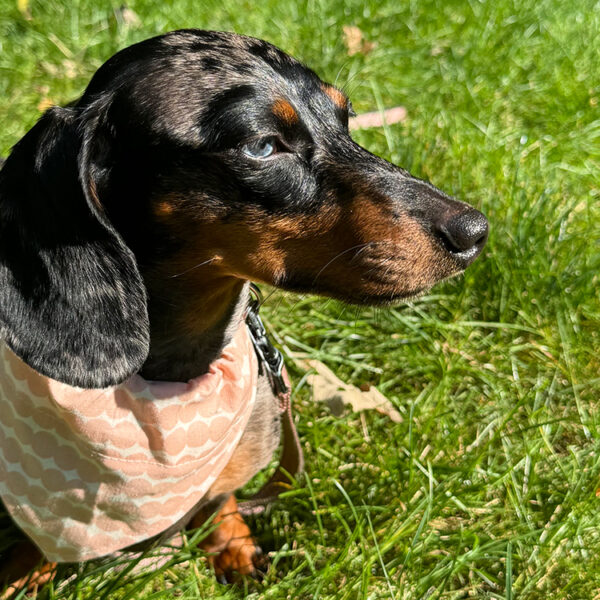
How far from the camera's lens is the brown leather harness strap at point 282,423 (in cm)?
239

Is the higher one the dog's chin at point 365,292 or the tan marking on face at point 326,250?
the tan marking on face at point 326,250

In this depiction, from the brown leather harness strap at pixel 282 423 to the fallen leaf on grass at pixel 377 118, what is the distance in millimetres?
1652

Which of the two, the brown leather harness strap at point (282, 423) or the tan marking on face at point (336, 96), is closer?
the tan marking on face at point (336, 96)

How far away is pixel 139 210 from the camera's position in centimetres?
183

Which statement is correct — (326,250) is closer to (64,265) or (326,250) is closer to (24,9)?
(64,265)

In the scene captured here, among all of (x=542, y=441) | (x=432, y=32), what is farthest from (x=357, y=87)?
(x=542, y=441)

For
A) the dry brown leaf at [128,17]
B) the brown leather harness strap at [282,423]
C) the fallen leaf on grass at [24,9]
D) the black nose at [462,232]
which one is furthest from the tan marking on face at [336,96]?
the fallen leaf on grass at [24,9]

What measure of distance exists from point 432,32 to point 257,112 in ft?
9.52

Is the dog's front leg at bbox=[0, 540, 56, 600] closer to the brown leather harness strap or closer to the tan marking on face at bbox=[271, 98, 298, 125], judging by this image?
the brown leather harness strap

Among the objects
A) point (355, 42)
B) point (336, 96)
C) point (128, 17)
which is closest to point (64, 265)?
point (336, 96)

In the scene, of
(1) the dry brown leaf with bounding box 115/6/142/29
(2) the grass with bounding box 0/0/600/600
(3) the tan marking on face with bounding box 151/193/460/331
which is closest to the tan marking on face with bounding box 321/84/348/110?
(3) the tan marking on face with bounding box 151/193/460/331

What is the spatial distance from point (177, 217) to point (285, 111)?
36 cm

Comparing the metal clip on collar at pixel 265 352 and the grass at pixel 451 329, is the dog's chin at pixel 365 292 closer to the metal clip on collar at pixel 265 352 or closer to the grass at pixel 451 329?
the metal clip on collar at pixel 265 352

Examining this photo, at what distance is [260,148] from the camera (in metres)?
1.84
